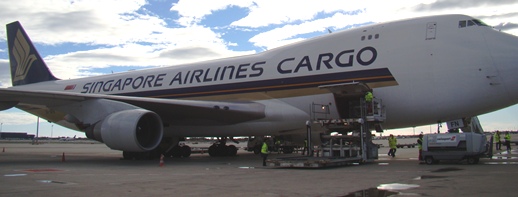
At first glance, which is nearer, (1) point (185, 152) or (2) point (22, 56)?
(1) point (185, 152)

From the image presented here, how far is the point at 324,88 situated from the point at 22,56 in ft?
62.3

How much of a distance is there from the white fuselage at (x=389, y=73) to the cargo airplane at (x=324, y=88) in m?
0.03

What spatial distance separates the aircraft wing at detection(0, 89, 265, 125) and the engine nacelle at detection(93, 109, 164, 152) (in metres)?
1.02

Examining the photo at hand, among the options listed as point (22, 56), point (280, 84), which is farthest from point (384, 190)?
point (22, 56)

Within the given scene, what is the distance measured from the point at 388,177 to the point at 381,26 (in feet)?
23.7

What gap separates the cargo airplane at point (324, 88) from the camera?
13492 millimetres

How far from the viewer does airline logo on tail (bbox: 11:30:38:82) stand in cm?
2520

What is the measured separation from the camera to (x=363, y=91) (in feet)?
47.8

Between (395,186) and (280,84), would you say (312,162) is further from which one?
(395,186)

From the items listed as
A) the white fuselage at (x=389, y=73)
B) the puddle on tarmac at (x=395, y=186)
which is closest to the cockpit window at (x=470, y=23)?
the white fuselage at (x=389, y=73)

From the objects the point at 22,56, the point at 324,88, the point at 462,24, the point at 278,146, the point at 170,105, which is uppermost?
the point at 22,56

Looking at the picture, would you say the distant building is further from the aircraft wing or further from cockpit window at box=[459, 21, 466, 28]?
cockpit window at box=[459, 21, 466, 28]

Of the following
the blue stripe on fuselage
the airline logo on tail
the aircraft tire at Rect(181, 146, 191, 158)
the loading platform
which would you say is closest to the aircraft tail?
the airline logo on tail

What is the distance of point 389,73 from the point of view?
14430mm
